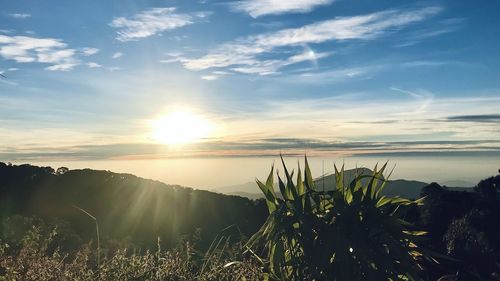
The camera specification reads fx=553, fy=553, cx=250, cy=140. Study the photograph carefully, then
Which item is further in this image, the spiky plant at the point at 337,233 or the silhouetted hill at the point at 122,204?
the silhouetted hill at the point at 122,204

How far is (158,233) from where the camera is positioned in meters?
27.4

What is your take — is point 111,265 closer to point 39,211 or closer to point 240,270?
point 240,270

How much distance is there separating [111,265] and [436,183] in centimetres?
1516

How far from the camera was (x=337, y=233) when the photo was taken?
8039mm

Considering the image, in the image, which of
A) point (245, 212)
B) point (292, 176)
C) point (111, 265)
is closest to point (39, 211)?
point (245, 212)

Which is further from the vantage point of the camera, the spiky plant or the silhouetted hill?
the silhouetted hill

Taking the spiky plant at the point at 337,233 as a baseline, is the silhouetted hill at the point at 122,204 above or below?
below

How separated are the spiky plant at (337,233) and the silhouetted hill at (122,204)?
1707cm

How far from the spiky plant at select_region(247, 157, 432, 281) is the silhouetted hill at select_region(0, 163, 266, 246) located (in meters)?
17.1

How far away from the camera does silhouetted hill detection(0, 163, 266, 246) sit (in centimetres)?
2845

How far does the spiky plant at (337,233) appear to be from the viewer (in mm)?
8047

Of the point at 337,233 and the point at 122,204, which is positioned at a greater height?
the point at 337,233

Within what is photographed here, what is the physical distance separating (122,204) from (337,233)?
26.0 meters

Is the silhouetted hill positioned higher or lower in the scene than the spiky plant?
lower
